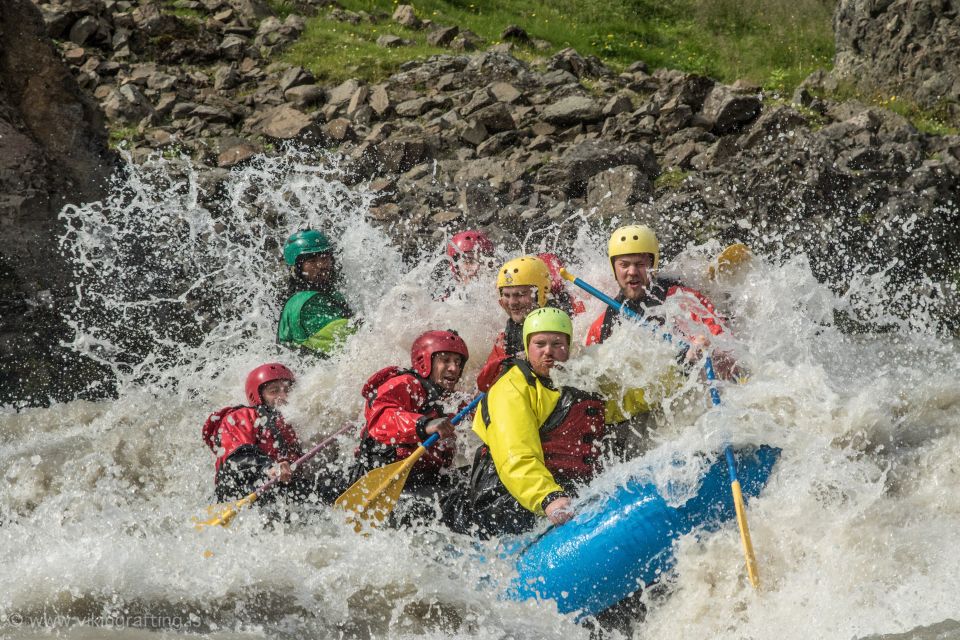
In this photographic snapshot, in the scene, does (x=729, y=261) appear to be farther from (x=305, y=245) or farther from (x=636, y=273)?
(x=305, y=245)

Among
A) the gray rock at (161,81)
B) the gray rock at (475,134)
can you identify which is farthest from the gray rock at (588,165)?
the gray rock at (161,81)

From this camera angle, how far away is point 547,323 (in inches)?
216

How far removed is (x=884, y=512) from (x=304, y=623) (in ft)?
9.86

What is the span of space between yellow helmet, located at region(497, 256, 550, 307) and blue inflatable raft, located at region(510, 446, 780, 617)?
7.52 feet

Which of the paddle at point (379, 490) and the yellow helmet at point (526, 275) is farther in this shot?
the yellow helmet at point (526, 275)

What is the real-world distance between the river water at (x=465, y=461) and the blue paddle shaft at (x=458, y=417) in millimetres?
245

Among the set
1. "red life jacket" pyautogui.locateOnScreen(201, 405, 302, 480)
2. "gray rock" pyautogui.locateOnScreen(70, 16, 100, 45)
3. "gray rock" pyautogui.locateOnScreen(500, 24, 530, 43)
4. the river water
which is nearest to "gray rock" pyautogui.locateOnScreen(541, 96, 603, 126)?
the river water

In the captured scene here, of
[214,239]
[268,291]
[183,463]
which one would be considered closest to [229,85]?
[214,239]

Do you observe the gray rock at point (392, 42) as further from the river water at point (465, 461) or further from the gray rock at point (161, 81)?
the river water at point (465, 461)

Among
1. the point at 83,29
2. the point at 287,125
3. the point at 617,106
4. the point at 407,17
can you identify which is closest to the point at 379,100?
the point at 287,125

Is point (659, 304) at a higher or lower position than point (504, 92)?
higher

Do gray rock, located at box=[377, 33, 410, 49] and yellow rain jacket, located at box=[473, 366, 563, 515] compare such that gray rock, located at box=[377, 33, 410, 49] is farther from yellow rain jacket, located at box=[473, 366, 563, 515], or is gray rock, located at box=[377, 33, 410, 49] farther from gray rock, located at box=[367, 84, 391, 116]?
yellow rain jacket, located at box=[473, 366, 563, 515]

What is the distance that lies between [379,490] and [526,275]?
6.47 feet

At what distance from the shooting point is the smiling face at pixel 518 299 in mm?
6805
